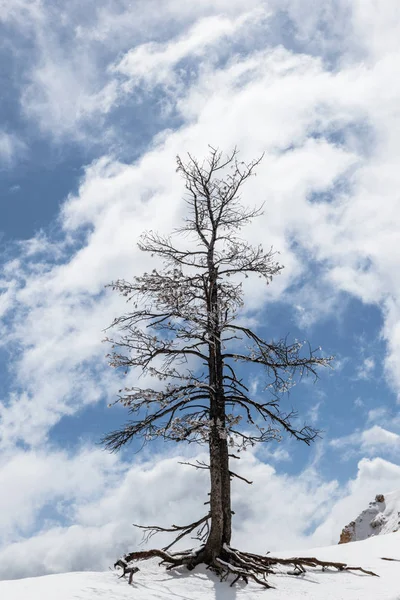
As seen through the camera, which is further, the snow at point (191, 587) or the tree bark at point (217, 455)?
the tree bark at point (217, 455)

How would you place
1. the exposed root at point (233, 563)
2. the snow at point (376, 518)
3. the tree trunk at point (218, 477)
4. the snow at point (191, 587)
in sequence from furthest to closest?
the snow at point (376, 518)
the tree trunk at point (218, 477)
the exposed root at point (233, 563)
the snow at point (191, 587)

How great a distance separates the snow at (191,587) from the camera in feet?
32.1

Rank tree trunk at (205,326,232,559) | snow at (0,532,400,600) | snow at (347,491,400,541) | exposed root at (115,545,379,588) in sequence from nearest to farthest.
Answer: snow at (0,532,400,600) → exposed root at (115,545,379,588) → tree trunk at (205,326,232,559) → snow at (347,491,400,541)

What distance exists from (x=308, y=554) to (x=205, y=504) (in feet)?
14.9

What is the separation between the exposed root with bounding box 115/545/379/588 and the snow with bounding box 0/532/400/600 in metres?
0.19

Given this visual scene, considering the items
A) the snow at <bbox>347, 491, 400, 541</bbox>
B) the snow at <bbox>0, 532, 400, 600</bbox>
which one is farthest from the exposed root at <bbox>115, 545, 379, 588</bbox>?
the snow at <bbox>347, 491, 400, 541</bbox>

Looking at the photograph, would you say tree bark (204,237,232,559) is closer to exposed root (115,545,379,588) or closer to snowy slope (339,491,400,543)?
exposed root (115,545,379,588)

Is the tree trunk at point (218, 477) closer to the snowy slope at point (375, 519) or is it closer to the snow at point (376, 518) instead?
the snow at point (376, 518)

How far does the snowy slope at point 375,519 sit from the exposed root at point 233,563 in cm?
1573

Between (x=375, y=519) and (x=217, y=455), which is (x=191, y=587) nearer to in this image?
(x=217, y=455)

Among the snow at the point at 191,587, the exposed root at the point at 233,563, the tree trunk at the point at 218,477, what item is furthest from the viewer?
the tree trunk at the point at 218,477

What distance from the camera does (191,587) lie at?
11164 mm

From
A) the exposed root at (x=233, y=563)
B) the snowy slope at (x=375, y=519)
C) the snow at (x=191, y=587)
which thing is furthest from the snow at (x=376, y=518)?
the exposed root at (x=233, y=563)

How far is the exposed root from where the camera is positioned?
1195 centimetres
